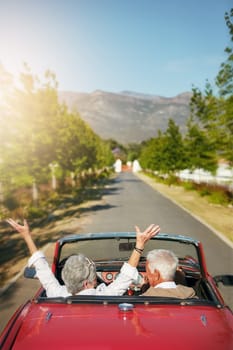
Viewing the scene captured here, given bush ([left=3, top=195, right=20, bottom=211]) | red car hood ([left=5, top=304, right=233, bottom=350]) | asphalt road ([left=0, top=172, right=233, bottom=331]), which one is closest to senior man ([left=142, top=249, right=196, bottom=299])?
red car hood ([left=5, top=304, right=233, bottom=350])

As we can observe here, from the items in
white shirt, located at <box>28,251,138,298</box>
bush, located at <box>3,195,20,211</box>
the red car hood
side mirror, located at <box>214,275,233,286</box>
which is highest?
white shirt, located at <box>28,251,138,298</box>

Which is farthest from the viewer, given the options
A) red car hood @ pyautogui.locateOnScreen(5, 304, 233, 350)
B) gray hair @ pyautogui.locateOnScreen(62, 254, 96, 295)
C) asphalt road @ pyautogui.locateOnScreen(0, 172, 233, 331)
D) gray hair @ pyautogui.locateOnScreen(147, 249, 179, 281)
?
asphalt road @ pyautogui.locateOnScreen(0, 172, 233, 331)

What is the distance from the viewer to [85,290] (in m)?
3.47

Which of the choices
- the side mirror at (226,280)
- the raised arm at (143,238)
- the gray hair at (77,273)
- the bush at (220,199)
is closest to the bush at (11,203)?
the bush at (220,199)

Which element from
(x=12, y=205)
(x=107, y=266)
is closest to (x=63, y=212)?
(x=12, y=205)

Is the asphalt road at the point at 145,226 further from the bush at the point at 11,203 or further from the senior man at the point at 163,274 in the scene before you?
the bush at the point at 11,203

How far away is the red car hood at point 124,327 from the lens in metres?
2.71

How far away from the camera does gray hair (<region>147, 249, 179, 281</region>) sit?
11.5 ft

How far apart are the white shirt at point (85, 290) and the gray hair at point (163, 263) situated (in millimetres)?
162

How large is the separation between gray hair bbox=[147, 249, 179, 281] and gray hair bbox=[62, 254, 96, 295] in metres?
0.46

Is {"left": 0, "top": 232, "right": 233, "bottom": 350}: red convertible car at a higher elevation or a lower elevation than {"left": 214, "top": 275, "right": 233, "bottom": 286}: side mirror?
higher

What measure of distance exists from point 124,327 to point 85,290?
64 centimetres

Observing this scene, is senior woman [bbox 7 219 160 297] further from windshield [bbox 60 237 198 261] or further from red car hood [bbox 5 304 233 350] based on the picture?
windshield [bbox 60 237 198 261]

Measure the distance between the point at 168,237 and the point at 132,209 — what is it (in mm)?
18431
